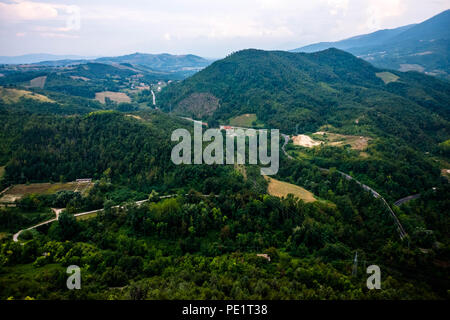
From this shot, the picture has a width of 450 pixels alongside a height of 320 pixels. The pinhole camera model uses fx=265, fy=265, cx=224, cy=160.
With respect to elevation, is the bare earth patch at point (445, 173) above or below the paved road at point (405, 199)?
above

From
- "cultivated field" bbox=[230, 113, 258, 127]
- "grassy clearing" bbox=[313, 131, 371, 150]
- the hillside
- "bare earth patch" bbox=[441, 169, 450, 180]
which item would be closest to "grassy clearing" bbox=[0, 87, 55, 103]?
the hillside


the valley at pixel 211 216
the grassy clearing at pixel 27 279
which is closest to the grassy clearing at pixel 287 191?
the valley at pixel 211 216

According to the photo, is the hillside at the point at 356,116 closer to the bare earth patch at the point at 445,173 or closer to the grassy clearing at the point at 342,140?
the grassy clearing at the point at 342,140

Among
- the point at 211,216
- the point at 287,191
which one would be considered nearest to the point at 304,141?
the point at 287,191

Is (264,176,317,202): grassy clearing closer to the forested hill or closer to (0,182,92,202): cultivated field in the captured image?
(0,182,92,202): cultivated field

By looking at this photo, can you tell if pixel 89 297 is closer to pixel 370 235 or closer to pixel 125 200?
pixel 125 200

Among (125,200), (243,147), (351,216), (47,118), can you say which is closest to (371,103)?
(243,147)

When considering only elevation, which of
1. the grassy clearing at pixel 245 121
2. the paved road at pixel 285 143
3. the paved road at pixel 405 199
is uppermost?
the grassy clearing at pixel 245 121

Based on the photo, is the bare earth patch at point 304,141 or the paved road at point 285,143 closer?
the paved road at point 285,143
